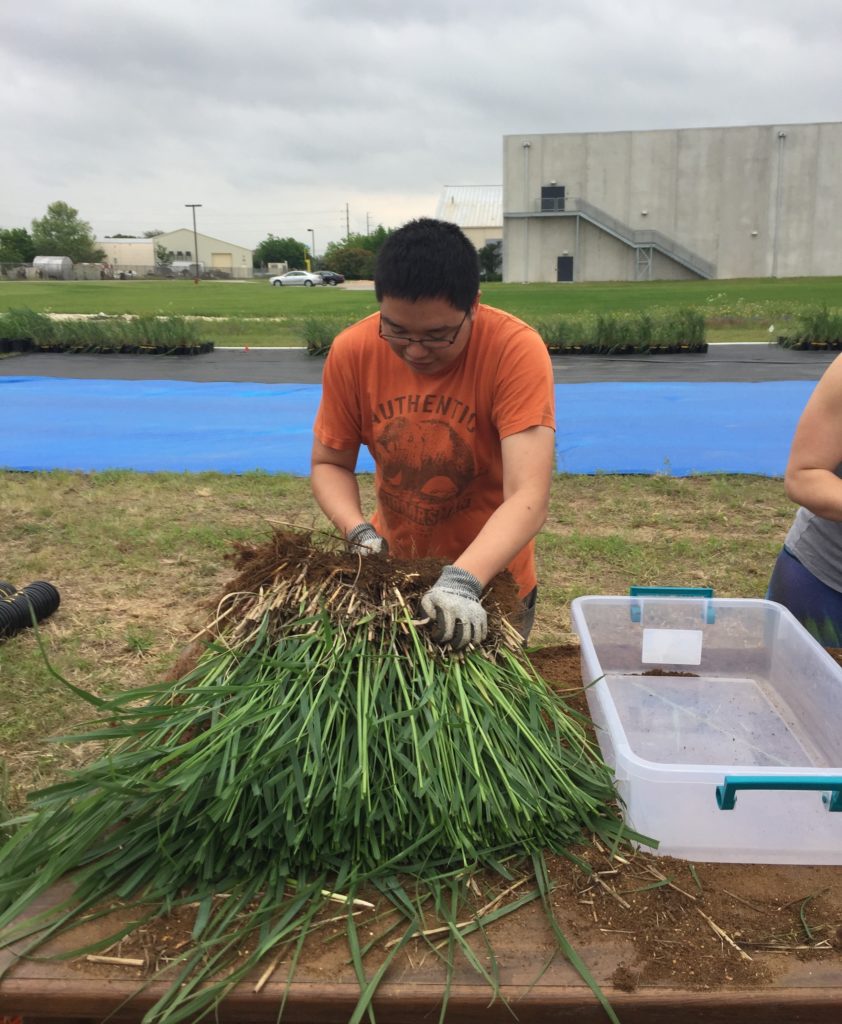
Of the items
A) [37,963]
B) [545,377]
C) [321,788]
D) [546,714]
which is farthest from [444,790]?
[545,377]

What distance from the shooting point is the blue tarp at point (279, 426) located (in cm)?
655

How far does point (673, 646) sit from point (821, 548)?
0.80 meters

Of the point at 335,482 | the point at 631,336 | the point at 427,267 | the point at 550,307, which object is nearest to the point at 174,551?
the point at 335,482

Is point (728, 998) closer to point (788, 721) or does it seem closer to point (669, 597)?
point (788, 721)

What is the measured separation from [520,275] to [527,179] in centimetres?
499

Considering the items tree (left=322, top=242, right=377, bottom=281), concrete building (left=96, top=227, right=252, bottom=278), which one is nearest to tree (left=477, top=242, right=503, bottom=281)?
tree (left=322, top=242, right=377, bottom=281)

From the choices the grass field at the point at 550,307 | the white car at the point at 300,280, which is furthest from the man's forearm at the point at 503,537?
the white car at the point at 300,280

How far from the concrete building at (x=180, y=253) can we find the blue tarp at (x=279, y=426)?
3264 inches

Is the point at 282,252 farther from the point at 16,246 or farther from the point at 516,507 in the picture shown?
the point at 516,507

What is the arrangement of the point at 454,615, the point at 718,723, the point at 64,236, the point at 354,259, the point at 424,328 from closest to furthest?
the point at 454,615, the point at 718,723, the point at 424,328, the point at 354,259, the point at 64,236

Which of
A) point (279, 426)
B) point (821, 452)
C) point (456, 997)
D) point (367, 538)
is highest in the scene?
point (821, 452)

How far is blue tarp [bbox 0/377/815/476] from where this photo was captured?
21.5ft

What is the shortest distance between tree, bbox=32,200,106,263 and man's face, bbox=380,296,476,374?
294ft

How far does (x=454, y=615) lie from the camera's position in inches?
47.3
